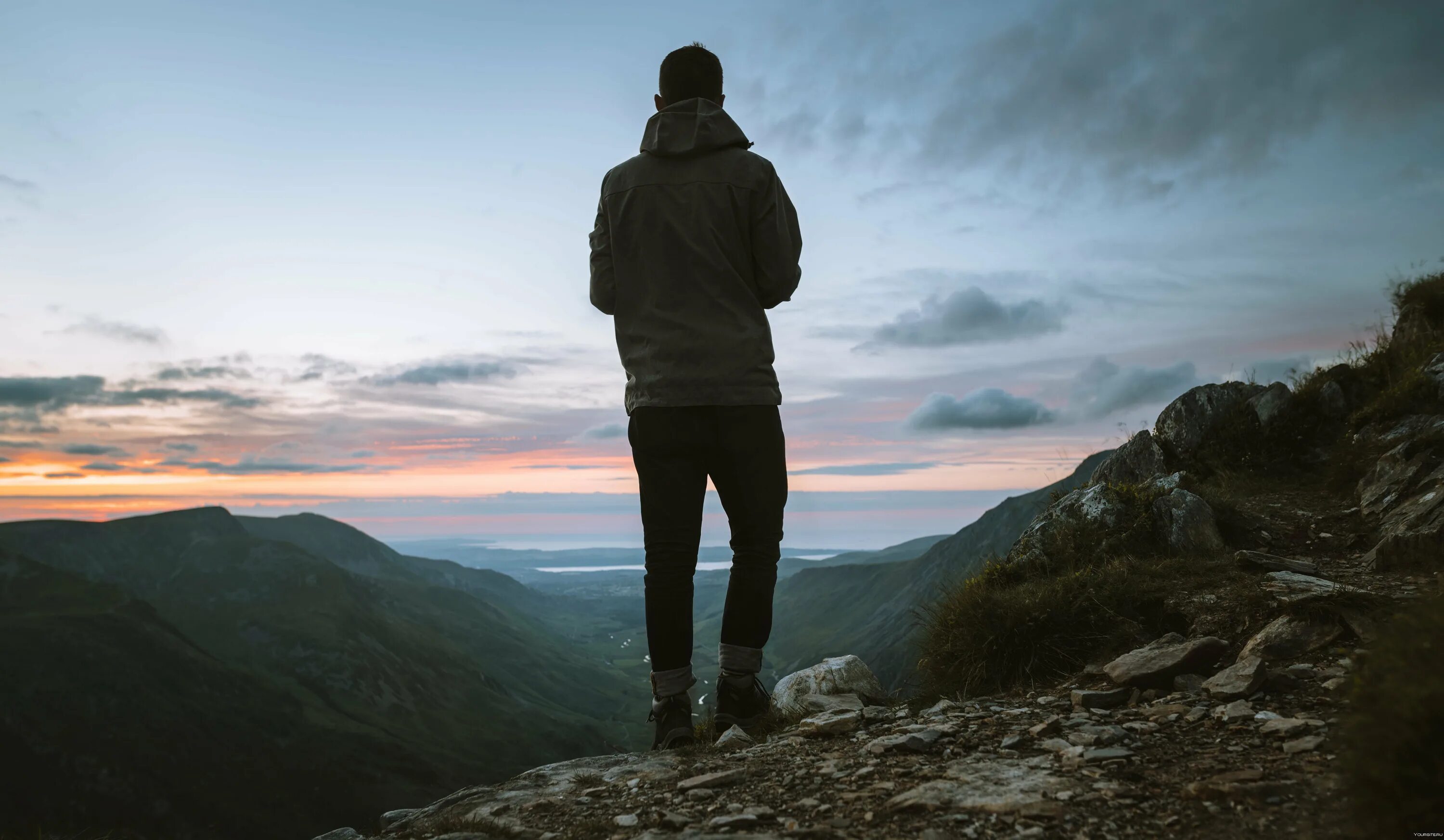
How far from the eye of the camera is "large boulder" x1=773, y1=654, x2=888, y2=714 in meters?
6.23

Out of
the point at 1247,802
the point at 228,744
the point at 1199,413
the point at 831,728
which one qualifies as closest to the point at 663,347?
the point at 831,728

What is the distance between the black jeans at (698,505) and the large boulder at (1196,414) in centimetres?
811

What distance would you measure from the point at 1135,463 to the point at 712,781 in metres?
9.06

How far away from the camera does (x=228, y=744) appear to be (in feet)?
472

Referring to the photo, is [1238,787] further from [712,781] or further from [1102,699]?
[712,781]

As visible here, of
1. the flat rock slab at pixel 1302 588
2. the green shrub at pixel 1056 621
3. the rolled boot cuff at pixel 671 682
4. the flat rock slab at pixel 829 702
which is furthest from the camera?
the flat rock slab at pixel 829 702

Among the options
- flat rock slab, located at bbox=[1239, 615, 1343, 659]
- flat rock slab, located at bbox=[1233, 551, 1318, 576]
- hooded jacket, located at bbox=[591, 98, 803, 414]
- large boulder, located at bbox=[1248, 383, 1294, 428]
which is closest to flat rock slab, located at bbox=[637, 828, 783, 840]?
hooded jacket, located at bbox=[591, 98, 803, 414]

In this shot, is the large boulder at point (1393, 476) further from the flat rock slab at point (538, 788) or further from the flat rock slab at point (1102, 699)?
the flat rock slab at point (538, 788)

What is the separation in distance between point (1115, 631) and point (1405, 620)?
3.54m

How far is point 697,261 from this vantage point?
512 cm

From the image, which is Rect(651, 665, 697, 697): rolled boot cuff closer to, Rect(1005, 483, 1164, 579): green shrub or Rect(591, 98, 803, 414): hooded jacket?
Rect(591, 98, 803, 414): hooded jacket

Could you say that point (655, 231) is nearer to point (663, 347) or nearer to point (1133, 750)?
point (663, 347)

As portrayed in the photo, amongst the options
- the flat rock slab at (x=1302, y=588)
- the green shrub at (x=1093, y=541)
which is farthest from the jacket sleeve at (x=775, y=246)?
the flat rock slab at (x=1302, y=588)

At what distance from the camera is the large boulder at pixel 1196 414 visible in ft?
34.9
